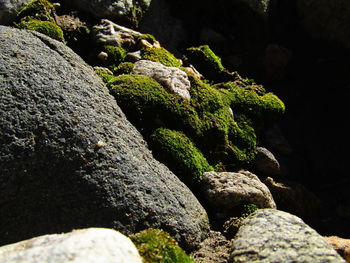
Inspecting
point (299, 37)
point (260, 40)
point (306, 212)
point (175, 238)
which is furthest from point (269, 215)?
point (299, 37)

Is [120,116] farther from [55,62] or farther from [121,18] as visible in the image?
[121,18]

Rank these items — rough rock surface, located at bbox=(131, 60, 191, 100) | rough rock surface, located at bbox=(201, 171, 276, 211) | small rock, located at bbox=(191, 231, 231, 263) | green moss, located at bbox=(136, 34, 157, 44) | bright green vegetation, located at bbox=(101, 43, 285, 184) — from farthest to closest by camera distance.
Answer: green moss, located at bbox=(136, 34, 157, 44) < rough rock surface, located at bbox=(131, 60, 191, 100) < bright green vegetation, located at bbox=(101, 43, 285, 184) < rough rock surface, located at bbox=(201, 171, 276, 211) < small rock, located at bbox=(191, 231, 231, 263)

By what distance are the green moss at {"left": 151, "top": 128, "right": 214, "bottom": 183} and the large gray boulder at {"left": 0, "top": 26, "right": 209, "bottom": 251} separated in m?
0.46

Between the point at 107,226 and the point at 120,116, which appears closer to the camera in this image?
the point at 107,226

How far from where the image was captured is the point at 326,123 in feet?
33.7

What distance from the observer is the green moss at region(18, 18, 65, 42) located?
7343mm

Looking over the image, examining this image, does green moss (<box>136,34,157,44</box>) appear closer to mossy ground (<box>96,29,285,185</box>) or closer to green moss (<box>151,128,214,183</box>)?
mossy ground (<box>96,29,285,185</box>)

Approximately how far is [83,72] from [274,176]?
4.10 meters

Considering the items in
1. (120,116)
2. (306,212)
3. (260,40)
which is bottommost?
(306,212)

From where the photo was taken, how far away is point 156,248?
4.40m

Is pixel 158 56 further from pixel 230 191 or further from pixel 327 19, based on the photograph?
pixel 327 19

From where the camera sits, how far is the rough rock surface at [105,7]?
8.70 m

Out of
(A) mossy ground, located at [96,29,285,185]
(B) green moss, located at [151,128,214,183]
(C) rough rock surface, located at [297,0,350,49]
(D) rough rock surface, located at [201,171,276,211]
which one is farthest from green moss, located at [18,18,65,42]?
(C) rough rock surface, located at [297,0,350,49]

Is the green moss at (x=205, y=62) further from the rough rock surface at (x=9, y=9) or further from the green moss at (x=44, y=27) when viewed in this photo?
the rough rock surface at (x=9, y=9)
